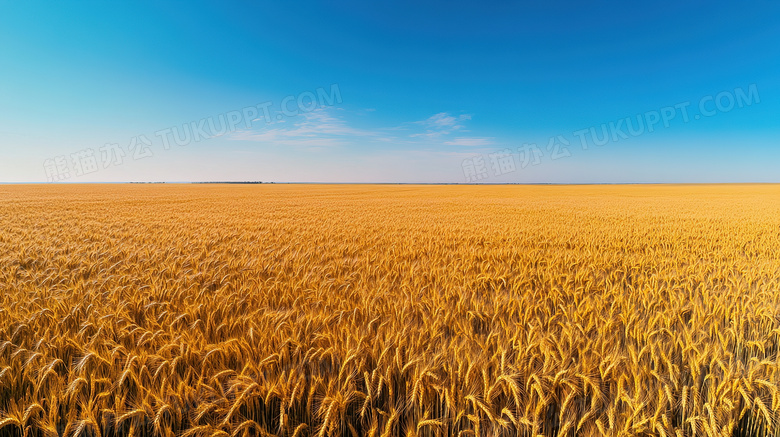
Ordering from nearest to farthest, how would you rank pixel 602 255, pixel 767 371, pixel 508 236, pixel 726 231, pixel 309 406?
pixel 309 406, pixel 767 371, pixel 602 255, pixel 508 236, pixel 726 231

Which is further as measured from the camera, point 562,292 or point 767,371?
point 562,292

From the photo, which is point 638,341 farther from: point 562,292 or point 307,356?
point 307,356

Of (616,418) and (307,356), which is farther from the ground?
(307,356)

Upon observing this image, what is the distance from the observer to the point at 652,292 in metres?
4.07

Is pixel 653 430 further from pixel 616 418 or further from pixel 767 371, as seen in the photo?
pixel 767 371

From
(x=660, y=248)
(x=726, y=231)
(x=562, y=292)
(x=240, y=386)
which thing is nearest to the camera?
(x=240, y=386)

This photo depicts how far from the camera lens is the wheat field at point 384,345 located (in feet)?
6.20

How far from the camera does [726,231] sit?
10.4 m

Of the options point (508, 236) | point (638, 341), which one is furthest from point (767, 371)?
point (508, 236)

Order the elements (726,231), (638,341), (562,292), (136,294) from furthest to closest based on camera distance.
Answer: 1. (726,231)
2. (562,292)
3. (136,294)
4. (638,341)

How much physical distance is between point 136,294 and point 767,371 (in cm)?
630

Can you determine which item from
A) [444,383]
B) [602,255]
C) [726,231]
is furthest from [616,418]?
[726,231]

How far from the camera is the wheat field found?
6.20ft

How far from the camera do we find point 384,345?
2535 mm
